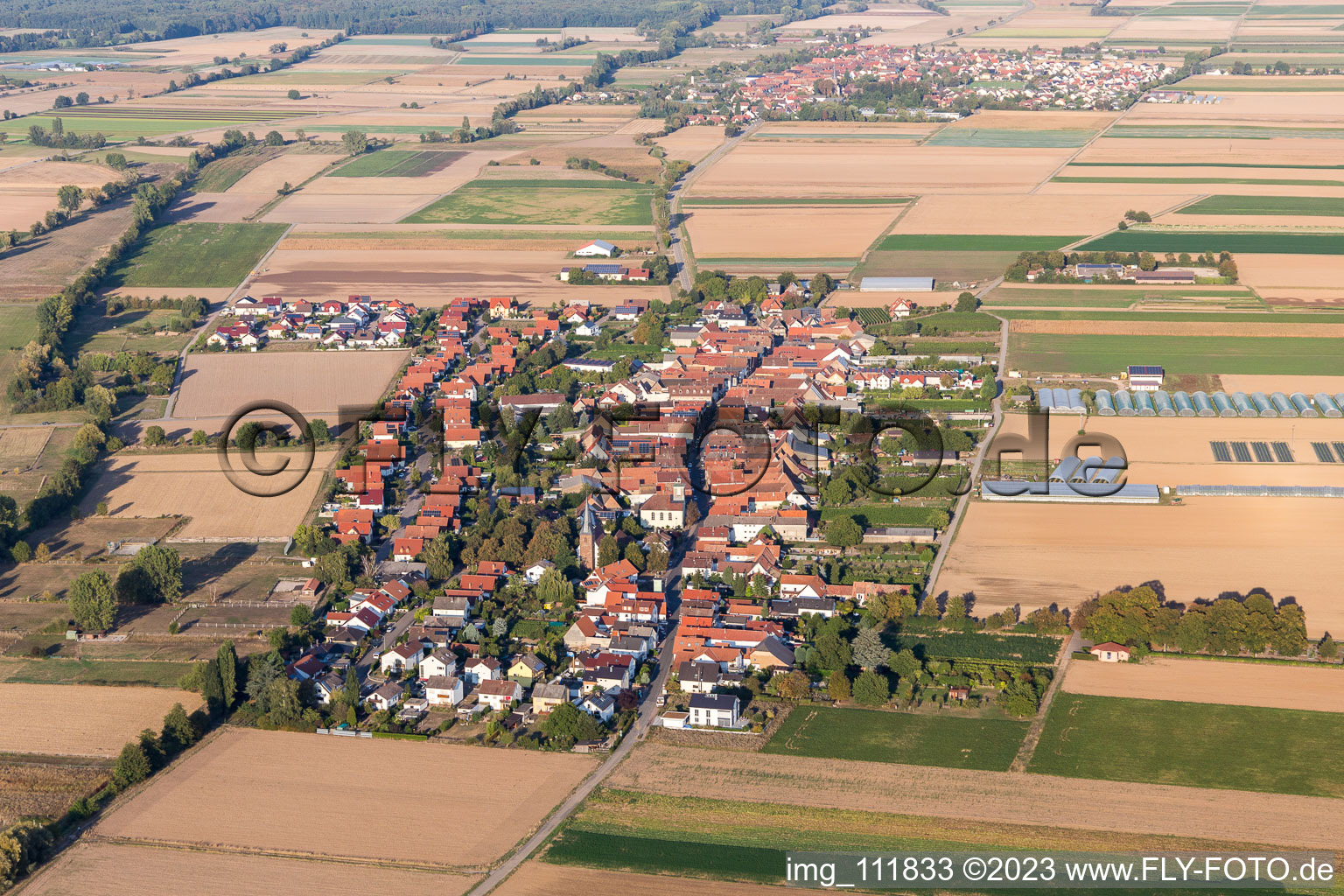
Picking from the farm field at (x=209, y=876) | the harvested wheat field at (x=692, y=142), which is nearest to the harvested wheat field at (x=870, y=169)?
the harvested wheat field at (x=692, y=142)

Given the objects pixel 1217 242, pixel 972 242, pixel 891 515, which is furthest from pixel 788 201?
pixel 891 515

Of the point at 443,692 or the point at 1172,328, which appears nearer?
the point at 443,692

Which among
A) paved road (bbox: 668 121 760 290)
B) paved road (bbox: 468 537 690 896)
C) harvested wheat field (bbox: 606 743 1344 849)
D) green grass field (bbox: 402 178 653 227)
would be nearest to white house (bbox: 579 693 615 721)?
paved road (bbox: 468 537 690 896)

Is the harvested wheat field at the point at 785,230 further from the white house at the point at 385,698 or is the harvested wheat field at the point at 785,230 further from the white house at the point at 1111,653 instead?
the white house at the point at 385,698

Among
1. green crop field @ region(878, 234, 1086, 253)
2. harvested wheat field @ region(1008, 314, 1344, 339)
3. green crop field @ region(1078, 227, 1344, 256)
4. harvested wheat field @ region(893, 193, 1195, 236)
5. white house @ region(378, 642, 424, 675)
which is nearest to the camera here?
white house @ region(378, 642, 424, 675)

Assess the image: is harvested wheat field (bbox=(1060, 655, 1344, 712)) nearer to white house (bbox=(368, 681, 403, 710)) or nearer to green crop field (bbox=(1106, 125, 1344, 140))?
white house (bbox=(368, 681, 403, 710))

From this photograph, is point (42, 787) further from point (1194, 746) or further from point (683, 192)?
point (683, 192)
